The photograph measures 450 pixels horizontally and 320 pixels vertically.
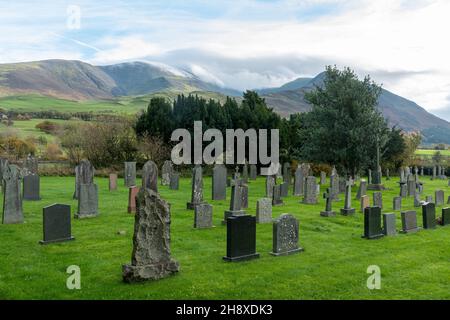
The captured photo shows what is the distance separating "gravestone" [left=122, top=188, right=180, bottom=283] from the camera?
29.0ft

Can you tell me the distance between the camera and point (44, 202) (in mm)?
19562

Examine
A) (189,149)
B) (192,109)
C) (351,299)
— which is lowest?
(351,299)

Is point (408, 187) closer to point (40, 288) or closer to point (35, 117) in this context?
point (40, 288)

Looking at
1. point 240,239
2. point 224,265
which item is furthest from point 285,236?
point 224,265

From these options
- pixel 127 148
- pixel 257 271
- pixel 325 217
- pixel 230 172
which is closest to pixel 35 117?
pixel 127 148

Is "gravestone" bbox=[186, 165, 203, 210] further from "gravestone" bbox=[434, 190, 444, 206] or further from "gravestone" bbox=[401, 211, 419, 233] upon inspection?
"gravestone" bbox=[434, 190, 444, 206]

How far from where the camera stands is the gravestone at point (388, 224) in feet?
46.1

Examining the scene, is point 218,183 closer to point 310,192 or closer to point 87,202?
point 310,192

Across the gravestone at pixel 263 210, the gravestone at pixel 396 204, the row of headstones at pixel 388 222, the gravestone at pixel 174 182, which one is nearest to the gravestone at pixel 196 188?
the gravestone at pixel 263 210

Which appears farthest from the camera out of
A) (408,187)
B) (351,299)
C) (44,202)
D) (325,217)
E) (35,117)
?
(35,117)

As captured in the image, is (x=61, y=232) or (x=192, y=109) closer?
(x=61, y=232)

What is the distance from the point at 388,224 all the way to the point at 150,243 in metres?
8.36
